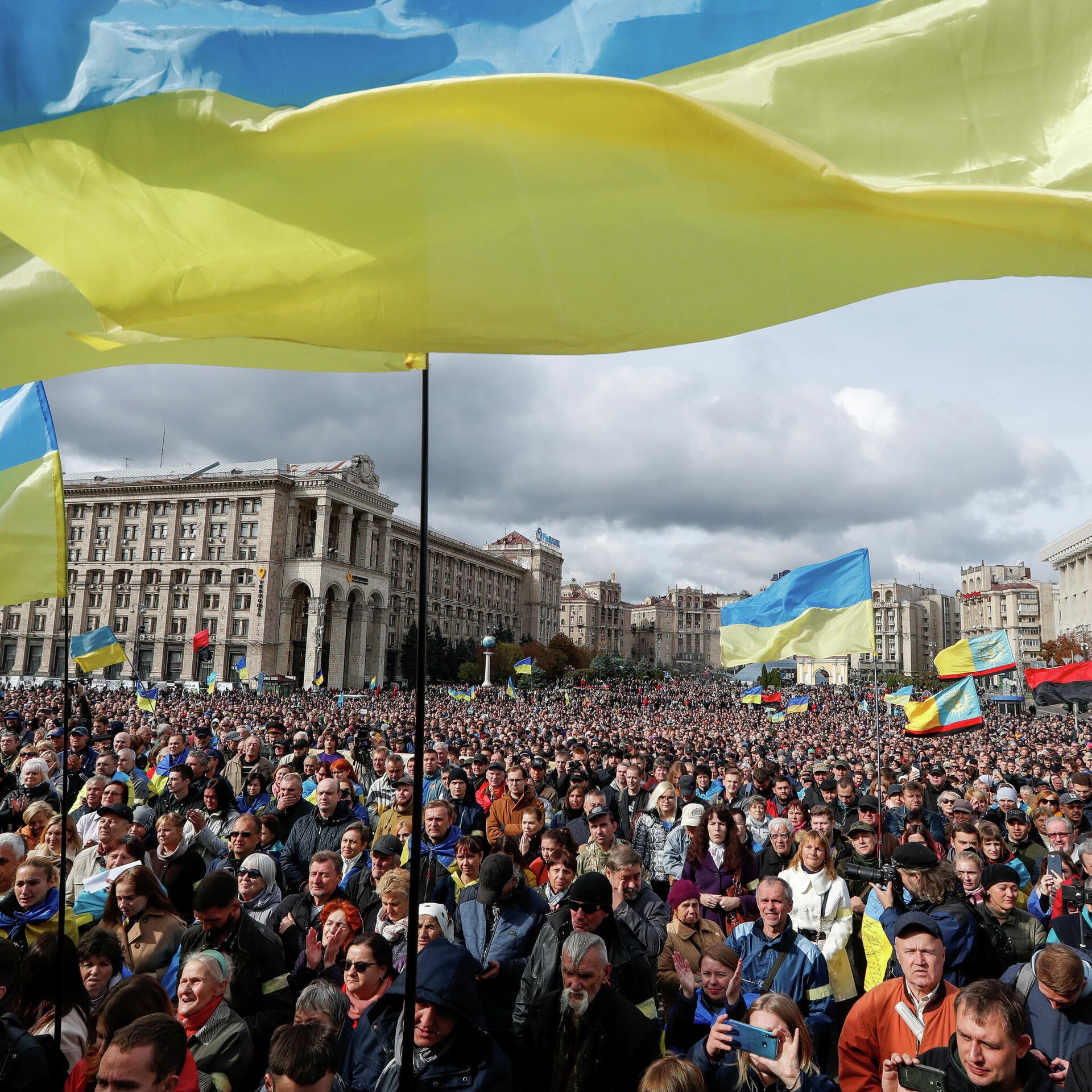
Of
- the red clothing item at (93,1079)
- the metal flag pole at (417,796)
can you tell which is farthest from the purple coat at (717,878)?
the red clothing item at (93,1079)

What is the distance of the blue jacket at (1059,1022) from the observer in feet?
12.0

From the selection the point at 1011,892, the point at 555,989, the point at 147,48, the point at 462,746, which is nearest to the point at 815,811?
the point at 1011,892

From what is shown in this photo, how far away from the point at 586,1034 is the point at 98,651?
18.2m

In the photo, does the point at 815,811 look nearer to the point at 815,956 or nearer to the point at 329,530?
the point at 815,956

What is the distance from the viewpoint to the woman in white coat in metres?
5.13

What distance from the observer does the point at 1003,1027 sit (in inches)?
117

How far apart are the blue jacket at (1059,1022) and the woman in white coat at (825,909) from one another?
1391 mm

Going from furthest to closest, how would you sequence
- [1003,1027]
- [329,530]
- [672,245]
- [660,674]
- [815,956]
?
[660,674] < [329,530] < [815,956] < [1003,1027] < [672,245]

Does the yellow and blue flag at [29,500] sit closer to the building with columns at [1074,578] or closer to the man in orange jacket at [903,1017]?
the man in orange jacket at [903,1017]

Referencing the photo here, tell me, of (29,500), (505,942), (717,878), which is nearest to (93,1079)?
(505,942)

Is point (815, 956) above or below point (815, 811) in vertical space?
below

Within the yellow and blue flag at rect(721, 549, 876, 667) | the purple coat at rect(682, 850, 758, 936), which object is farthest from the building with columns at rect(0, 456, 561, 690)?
the purple coat at rect(682, 850, 758, 936)

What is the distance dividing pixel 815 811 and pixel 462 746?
10643 mm

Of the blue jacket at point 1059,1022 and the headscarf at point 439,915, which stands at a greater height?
the headscarf at point 439,915
